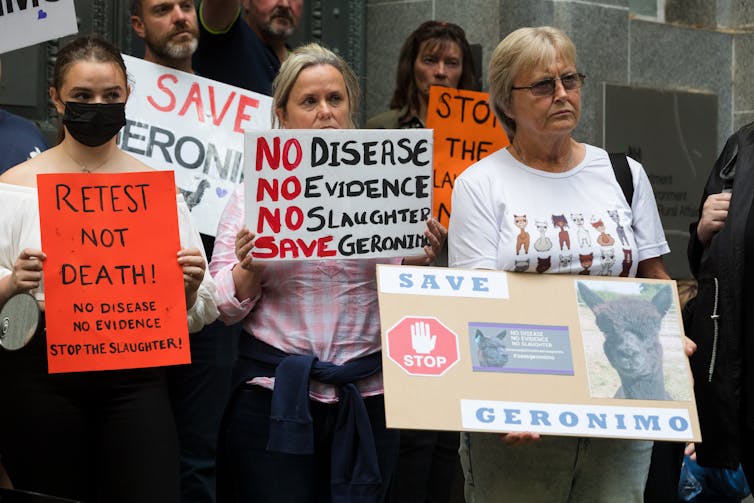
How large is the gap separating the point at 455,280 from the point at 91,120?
1.30 metres

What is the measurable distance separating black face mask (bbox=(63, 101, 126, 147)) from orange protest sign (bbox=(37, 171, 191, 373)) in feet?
0.52

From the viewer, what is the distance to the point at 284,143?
14.9ft

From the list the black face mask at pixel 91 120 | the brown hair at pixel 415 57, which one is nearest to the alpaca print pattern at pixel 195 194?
the black face mask at pixel 91 120

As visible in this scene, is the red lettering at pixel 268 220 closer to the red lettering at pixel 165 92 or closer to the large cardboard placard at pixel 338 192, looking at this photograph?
the large cardboard placard at pixel 338 192

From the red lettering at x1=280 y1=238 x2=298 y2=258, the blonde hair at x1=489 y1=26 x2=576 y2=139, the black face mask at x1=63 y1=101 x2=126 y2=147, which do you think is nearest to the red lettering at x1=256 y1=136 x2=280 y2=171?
the red lettering at x1=280 y1=238 x2=298 y2=258

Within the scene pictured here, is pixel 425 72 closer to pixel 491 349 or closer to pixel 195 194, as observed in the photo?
pixel 195 194

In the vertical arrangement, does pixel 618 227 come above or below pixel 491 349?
above

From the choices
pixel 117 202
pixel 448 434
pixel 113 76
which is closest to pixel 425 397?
pixel 117 202

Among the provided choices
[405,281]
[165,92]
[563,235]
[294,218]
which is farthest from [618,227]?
[165,92]

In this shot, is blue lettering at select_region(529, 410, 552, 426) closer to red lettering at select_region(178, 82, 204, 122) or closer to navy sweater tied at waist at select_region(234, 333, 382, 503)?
navy sweater tied at waist at select_region(234, 333, 382, 503)

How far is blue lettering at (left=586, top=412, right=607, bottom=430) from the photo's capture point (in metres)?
4.24

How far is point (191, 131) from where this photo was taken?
5.96 metres

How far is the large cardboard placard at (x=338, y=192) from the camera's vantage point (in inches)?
178

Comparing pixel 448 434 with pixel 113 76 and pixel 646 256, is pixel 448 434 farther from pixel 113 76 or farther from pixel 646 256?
pixel 113 76
